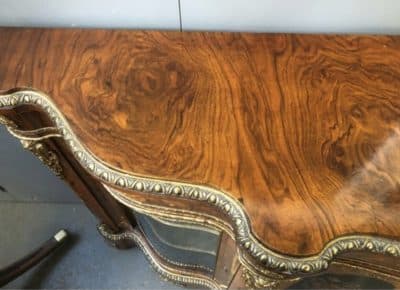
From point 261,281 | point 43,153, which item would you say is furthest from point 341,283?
point 43,153

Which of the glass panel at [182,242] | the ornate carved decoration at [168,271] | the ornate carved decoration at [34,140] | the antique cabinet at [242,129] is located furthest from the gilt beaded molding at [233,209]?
the ornate carved decoration at [168,271]

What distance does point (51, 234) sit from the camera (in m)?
1.18

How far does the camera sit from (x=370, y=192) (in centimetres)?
41

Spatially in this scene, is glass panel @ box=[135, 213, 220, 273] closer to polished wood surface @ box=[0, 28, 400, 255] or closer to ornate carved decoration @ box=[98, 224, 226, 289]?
ornate carved decoration @ box=[98, 224, 226, 289]

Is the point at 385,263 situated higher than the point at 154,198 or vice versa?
the point at 154,198

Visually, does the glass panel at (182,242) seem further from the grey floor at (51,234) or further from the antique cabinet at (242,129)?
the grey floor at (51,234)

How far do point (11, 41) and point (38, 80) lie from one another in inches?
4.1

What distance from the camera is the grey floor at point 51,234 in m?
1.08

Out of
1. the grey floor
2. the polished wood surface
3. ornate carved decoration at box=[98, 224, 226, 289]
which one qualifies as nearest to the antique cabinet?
the polished wood surface

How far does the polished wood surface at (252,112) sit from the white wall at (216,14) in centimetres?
5

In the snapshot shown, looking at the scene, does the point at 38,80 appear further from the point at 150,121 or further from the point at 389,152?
the point at 389,152

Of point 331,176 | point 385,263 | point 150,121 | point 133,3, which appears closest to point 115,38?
point 133,3

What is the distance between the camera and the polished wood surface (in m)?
0.40

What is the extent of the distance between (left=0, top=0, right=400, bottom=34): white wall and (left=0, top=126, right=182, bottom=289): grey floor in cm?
50
